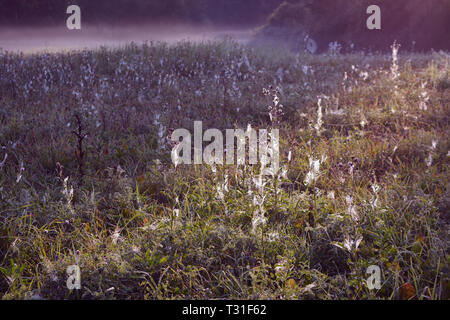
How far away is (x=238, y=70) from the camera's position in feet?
32.6

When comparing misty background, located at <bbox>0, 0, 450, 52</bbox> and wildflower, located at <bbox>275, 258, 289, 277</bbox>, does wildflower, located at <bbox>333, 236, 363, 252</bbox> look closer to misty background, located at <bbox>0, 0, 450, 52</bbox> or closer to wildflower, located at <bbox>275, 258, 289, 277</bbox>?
wildflower, located at <bbox>275, 258, 289, 277</bbox>

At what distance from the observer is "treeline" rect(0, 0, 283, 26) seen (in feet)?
78.8

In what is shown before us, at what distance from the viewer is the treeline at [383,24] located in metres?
16.2

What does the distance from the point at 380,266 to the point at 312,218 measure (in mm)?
857

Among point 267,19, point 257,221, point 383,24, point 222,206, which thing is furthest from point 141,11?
point 257,221

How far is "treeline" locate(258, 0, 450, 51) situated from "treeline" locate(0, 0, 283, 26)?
Result: 13.4 metres

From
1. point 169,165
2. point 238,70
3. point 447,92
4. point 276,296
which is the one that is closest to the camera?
point 276,296

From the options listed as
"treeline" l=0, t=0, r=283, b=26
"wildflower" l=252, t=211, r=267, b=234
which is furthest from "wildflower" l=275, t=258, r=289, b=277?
"treeline" l=0, t=0, r=283, b=26

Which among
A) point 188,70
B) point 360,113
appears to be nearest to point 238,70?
point 188,70

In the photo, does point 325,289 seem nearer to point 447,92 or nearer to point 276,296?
point 276,296

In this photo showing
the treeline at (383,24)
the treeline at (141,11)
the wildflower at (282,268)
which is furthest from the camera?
the treeline at (141,11)

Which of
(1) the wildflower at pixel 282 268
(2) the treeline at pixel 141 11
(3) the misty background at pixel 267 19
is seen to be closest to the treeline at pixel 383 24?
(3) the misty background at pixel 267 19

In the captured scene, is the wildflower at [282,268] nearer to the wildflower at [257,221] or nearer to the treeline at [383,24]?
the wildflower at [257,221]

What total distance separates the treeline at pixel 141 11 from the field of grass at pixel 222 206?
21.2 metres
